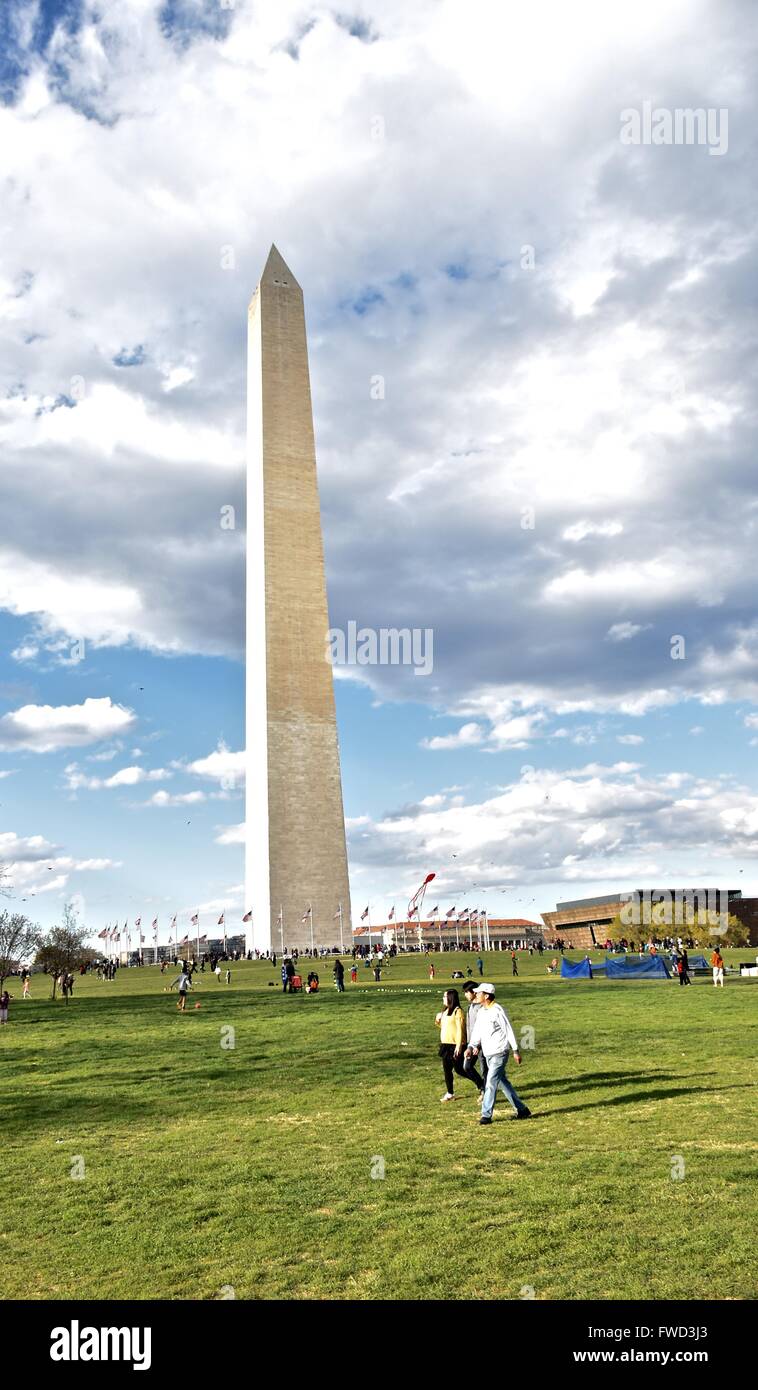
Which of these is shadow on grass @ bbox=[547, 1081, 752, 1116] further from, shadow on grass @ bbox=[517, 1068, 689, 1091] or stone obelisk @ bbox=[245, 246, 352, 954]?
stone obelisk @ bbox=[245, 246, 352, 954]

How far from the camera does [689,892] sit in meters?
120

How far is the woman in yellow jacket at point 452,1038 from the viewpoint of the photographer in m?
13.3

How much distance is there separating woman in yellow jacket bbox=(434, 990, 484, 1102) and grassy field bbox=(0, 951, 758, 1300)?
0.44m

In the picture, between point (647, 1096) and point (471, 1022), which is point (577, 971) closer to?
point (647, 1096)

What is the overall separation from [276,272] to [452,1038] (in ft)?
244

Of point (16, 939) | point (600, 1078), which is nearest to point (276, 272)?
point (16, 939)

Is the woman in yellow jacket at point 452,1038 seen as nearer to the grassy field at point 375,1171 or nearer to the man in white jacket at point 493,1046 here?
the grassy field at point 375,1171

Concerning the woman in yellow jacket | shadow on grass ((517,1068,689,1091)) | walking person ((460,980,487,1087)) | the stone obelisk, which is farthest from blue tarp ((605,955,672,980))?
walking person ((460,980,487,1087))

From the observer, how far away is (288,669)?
74.6 meters

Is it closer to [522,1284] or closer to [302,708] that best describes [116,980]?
[302,708]

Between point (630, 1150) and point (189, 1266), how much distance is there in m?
4.69

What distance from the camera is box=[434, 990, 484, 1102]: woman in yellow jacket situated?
1332 centimetres
